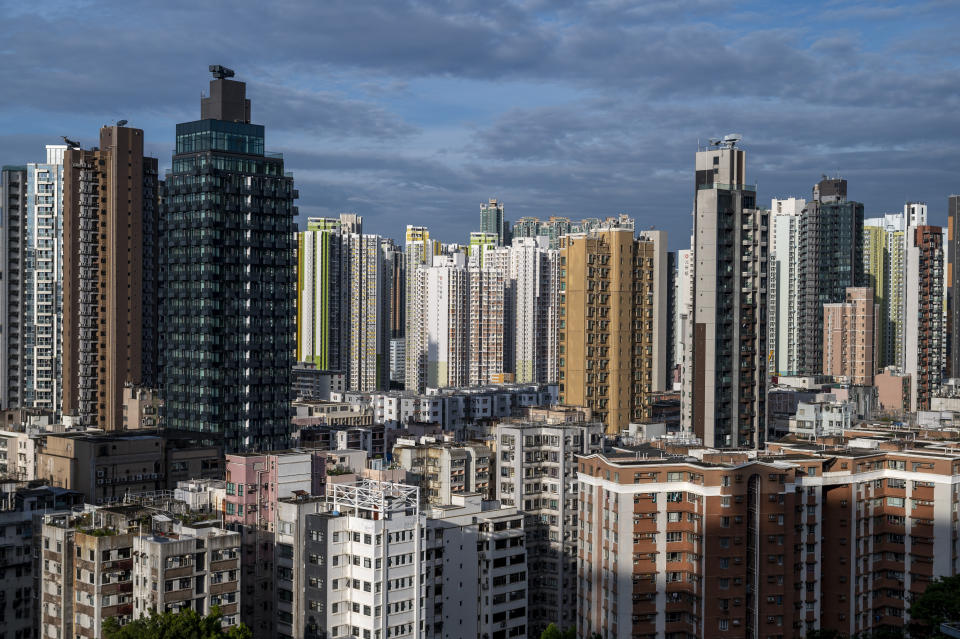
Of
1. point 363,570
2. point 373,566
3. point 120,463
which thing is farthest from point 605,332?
point 373,566

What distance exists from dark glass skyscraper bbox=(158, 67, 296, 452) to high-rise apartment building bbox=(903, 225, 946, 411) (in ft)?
366

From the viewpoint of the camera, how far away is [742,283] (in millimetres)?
120312

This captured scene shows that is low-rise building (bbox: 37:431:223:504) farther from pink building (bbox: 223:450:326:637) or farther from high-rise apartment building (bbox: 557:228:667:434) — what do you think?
high-rise apartment building (bbox: 557:228:667:434)

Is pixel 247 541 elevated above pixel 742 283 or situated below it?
below

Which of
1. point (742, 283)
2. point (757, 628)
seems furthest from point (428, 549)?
point (742, 283)

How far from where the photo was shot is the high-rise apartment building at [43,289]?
6614 inches

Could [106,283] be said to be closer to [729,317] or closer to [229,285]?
[229,285]

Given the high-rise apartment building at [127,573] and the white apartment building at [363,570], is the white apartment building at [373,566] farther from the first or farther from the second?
the high-rise apartment building at [127,573]

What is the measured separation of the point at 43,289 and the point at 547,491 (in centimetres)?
9748

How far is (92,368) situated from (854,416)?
346ft

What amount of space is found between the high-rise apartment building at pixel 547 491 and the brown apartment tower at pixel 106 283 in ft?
214

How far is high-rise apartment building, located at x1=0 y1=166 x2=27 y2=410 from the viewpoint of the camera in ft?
555

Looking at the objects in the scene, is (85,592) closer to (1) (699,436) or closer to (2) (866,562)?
(2) (866,562)

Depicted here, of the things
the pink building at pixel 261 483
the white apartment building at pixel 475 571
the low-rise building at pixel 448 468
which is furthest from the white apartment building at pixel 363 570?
the low-rise building at pixel 448 468
